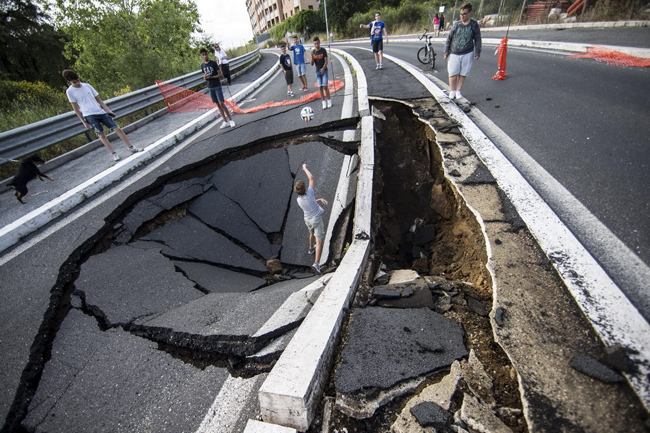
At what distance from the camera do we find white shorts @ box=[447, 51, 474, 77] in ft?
18.7

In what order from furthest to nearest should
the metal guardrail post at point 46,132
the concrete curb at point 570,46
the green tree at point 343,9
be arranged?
the green tree at point 343,9 → the concrete curb at point 570,46 → the metal guardrail post at point 46,132

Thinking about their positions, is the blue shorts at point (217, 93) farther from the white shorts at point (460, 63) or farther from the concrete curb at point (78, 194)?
the white shorts at point (460, 63)

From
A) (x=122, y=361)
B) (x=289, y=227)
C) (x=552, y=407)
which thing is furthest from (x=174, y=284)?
(x=552, y=407)

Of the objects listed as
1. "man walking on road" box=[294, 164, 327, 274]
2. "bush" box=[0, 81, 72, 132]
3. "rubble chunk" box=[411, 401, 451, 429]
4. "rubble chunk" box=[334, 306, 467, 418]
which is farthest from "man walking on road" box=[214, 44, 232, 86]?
"rubble chunk" box=[411, 401, 451, 429]

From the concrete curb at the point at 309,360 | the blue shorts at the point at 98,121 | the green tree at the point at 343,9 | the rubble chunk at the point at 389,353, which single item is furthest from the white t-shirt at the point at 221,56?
the green tree at the point at 343,9

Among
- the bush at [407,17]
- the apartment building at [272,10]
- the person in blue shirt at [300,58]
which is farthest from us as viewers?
the apartment building at [272,10]

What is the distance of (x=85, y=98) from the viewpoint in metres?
5.25

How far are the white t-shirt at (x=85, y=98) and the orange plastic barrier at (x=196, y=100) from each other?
3.36 meters

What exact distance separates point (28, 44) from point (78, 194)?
23.5 metres

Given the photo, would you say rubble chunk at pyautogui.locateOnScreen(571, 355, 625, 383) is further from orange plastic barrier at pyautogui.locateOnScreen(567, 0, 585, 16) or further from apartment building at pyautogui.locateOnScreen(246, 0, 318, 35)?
apartment building at pyautogui.locateOnScreen(246, 0, 318, 35)

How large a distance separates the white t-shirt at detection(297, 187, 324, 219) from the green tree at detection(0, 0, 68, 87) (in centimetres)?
2405

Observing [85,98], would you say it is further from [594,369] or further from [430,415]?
[594,369]

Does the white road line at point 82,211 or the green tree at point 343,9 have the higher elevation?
the green tree at point 343,9

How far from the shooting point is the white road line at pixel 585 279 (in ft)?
5.15
